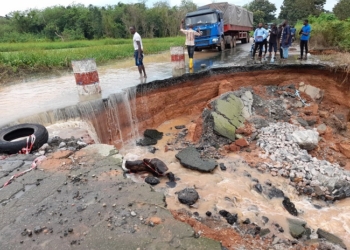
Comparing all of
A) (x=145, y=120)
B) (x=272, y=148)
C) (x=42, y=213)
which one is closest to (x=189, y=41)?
(x=145, y=120)

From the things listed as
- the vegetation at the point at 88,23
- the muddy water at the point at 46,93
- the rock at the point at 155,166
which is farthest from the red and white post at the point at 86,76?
the vegetation at the point at 88,23

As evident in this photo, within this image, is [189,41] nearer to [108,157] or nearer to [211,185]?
[211,185]

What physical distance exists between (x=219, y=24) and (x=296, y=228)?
1357 centimetres

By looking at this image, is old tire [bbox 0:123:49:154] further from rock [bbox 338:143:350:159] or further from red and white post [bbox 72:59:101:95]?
rock [bbox 338:143:350:159]

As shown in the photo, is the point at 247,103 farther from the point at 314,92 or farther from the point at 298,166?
the point at 314,92

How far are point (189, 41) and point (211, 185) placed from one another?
648 centimetres

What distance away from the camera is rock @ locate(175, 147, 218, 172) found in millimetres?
6441

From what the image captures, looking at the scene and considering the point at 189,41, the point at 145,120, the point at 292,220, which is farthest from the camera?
the point at 189,41

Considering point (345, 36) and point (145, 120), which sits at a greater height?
point (345, 36)

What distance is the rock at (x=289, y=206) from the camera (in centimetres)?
535

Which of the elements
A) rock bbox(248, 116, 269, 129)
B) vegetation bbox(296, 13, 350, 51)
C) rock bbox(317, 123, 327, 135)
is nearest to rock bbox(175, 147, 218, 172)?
rock bbox(248, 116, 269, 129)

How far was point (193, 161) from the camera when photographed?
21.9 ft

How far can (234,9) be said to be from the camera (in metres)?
20.7

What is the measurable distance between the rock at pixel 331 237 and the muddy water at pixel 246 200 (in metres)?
0.10
